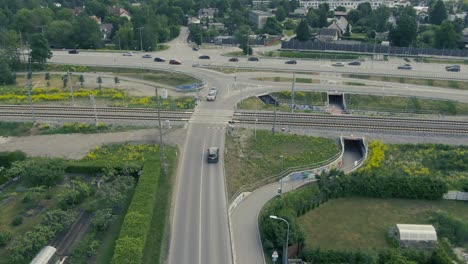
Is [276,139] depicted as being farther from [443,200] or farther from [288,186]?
[443,200]

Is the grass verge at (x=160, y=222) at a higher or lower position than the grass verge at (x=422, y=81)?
lower

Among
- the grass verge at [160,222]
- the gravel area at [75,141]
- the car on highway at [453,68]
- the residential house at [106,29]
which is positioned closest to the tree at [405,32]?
the car on highway at [453,68]

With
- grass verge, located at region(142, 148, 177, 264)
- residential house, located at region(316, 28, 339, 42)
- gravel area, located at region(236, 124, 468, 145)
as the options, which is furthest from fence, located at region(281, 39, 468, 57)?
grass verge, located at region(142, 148, 177, 264)

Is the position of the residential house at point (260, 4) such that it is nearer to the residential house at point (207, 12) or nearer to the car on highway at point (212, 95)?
the residential house at point (207, 12)

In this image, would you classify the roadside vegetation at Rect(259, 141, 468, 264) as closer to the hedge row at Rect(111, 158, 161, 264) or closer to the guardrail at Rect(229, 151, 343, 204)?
the guardrail at Rect(229, 151, 343, 204)

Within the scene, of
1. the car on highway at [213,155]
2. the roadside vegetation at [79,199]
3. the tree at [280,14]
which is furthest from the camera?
the tree at [280,14]

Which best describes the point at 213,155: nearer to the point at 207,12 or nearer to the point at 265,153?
the point at 265,153

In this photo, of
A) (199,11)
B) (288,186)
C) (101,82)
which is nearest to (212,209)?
(288,186)
